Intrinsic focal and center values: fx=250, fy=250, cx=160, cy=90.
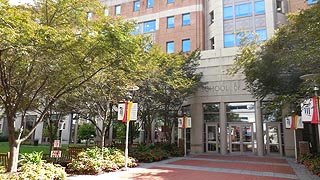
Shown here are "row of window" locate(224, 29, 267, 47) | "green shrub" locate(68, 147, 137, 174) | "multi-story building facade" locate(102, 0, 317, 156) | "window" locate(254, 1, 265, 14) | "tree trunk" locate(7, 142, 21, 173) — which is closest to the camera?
"tree trunk" locate(7, 142, 21, 173)

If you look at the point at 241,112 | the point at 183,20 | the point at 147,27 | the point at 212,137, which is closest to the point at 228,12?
the point at 183,20

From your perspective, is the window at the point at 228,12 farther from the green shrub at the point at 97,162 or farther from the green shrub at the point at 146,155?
the green shrub at the point at 97,162

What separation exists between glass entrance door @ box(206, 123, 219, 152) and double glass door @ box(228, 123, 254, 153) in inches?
46.0

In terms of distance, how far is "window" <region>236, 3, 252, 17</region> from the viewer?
25188mm

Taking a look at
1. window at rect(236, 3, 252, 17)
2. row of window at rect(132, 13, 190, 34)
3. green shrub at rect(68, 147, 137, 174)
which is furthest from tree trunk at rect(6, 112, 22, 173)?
window at rect(236, 3, 252, 17)

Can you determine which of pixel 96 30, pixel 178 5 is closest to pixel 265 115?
pixel 178 5

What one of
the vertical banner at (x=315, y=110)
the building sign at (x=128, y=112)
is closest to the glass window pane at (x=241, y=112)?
the building sign at (x=128, y=112)

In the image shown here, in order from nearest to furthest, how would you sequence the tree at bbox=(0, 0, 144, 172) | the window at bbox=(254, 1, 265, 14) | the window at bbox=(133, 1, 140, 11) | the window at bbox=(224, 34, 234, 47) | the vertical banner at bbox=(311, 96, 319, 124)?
the tree at bbox=(0, 0, 144, 172) → the vertical banner at bbox=(311, 96, 319, 124) → the window at bbox=(254, 1, 265, 14) → the window at bbox=(224, 34, 234, 47) → the window at bbox=(133, 1, 140, 11)

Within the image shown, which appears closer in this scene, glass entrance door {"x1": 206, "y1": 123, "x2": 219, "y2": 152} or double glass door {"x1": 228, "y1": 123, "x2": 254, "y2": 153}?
double glass door {"x1": 228, "y1": 123, "x2": 254, "y2": 153}

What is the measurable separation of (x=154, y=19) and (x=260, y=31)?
12.4 meters

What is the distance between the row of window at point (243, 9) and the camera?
81.5ft

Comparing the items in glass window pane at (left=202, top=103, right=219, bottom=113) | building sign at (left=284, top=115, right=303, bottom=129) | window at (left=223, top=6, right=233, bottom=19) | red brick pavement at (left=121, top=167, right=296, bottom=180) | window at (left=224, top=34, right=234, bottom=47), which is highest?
window at (left=223, top=6, right=233, bottom=19)

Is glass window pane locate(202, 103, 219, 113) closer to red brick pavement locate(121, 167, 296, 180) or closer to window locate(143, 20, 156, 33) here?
red brick pavement locate(121, 167, 296, 180)

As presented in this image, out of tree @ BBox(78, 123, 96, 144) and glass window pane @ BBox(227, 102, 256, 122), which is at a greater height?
glass window pane @ BBox(227, 102, 256, 122)
